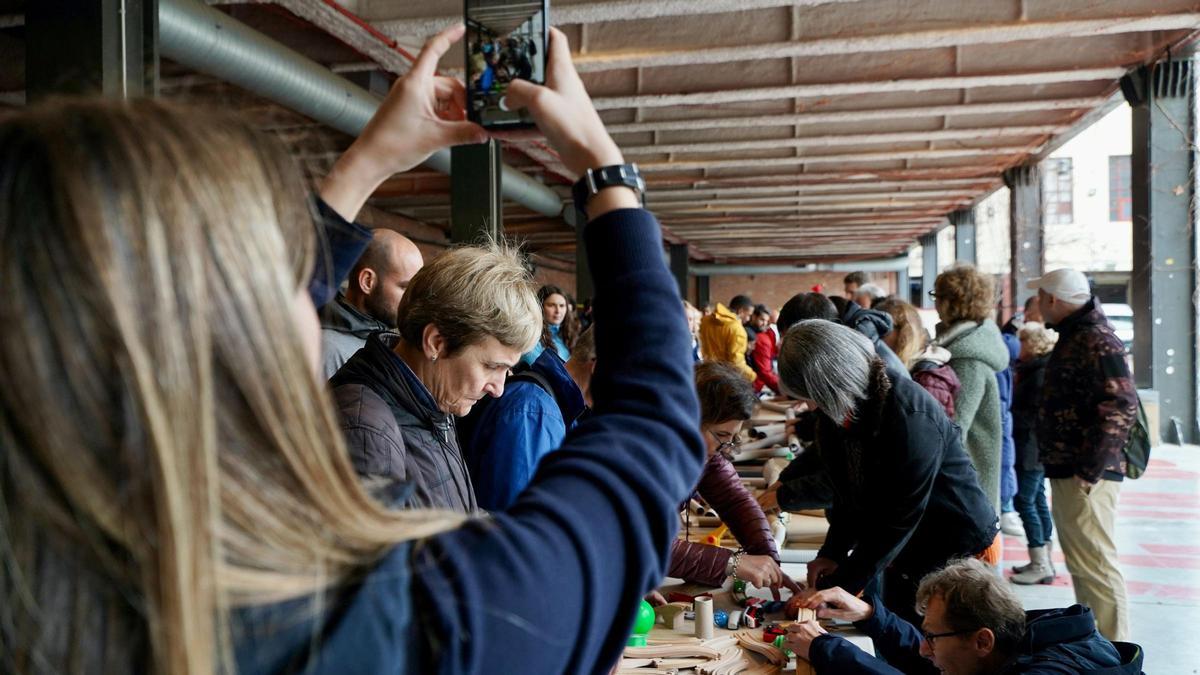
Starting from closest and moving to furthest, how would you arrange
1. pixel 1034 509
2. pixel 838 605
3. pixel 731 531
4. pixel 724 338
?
pixel 838 605
pixel 731 531
pixel 1034 509
pixel 724 338

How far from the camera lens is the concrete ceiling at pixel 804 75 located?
5.82m

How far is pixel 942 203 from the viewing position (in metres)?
14.9

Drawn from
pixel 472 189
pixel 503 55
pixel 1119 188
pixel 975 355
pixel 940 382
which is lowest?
pixel 940 382

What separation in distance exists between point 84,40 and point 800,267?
2542cm

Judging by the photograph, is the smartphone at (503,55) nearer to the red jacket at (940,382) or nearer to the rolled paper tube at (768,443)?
the red jacket at (940,382)

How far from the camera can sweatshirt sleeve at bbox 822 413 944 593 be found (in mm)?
2645


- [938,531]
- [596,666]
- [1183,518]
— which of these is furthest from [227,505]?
[1183,518]

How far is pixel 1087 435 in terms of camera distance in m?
3.82

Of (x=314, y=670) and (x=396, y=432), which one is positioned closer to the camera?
(x=314, y=670)

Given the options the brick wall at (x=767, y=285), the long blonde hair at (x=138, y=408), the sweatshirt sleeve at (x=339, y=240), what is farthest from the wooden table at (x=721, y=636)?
the brick wall at (x=767, y=285)

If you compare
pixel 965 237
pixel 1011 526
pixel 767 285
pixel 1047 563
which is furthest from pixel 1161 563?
pixel 767 285

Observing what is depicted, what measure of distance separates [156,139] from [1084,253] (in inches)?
1048

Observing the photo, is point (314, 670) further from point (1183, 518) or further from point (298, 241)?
point (1183, 518)

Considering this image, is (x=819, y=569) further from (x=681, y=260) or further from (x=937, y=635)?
(x=681, y=260)
